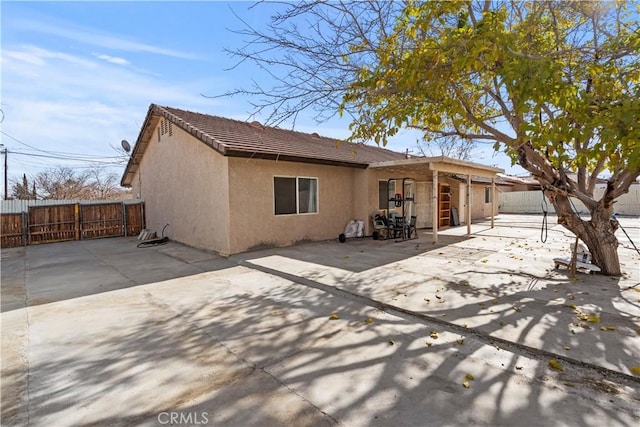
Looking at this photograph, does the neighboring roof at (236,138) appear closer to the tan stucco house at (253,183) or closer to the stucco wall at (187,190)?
the tan stucco house at (253,183)

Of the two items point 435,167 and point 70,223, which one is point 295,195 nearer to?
point 435,167

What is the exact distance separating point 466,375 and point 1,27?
371 inches

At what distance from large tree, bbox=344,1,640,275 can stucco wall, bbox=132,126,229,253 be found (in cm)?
445

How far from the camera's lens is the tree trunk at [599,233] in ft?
19.1

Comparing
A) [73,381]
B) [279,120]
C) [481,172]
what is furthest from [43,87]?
[481,172]

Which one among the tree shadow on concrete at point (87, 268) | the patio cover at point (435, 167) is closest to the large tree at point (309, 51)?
the tree shadow on concrete at point (87, 268)

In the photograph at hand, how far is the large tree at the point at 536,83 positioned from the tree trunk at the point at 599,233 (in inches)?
0.7

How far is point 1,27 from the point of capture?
6000 mm

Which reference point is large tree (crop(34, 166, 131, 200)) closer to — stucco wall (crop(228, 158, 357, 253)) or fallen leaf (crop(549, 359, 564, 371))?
stucco wall (crop(228, 158, 357, 253))

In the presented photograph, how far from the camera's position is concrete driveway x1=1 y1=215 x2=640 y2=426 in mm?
2285

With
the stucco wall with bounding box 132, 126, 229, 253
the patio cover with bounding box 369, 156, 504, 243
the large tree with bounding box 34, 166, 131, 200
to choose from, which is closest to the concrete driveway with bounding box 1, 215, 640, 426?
the stucco wall with bounding box 132, 126, 229, 253

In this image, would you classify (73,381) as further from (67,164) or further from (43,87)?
(67,164)
